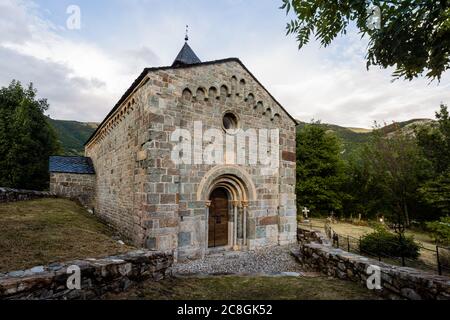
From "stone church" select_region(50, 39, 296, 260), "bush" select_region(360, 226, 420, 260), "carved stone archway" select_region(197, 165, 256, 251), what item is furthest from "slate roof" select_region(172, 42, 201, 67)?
"bush" select_region(360, 226, 420, 260)

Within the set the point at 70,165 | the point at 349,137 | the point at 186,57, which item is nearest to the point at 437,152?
the point at 186,57

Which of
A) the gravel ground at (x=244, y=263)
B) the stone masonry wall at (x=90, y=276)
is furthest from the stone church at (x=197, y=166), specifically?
the stone masonry wall at (x=90, y=276)

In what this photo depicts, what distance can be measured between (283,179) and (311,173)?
1388 cm

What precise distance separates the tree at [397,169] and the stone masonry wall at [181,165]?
15.5 metres

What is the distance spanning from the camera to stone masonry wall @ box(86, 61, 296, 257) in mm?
7598

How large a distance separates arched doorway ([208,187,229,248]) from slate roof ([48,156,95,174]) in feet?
34.9

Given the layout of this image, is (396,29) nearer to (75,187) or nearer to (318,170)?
(75,187)

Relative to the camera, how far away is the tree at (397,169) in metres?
20.9

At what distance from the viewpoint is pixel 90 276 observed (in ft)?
12.6

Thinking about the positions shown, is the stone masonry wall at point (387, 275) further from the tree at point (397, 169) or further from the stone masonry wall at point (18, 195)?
the tree at point (397, 169)

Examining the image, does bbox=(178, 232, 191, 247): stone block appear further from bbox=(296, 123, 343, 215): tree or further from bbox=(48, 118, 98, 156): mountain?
bbox=(48, 118, 98, 156): mountain

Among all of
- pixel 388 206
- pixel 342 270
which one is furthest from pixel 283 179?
pixel 388 206
